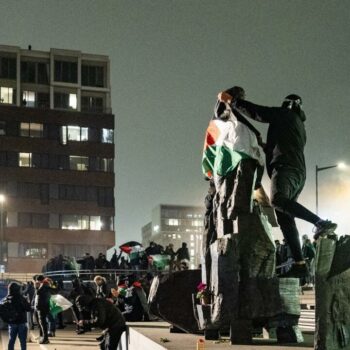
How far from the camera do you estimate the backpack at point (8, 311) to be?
46.1 ft

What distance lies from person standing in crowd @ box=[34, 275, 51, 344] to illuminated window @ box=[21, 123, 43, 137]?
200ft

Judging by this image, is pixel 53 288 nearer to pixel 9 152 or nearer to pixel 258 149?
pixel 258 149

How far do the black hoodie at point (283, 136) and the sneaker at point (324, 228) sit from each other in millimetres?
1329

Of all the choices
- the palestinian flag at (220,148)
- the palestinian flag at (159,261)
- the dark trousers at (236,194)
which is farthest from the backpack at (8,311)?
the palestinian flag at (159,261)

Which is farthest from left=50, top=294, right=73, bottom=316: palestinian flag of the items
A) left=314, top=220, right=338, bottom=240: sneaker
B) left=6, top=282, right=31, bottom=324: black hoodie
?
left=314, top=220, right=338, bottom=240: sneaker

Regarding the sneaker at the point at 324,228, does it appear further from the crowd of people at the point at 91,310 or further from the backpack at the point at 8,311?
the backpack at the point at 8,311

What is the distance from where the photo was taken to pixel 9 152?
77.6 m

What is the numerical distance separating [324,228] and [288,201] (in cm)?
108

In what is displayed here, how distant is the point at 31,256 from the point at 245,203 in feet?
228

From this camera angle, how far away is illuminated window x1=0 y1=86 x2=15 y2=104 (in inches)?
3187

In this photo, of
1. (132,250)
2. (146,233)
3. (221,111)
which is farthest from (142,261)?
(146,233)

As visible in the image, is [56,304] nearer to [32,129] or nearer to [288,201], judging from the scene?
[288,201]

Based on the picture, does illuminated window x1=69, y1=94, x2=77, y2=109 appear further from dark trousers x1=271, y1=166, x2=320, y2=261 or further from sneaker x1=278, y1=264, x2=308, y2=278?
dark trousers x1=271, y1=166, x2=320, y2=261

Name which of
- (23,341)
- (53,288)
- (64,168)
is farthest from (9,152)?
(23,341)
